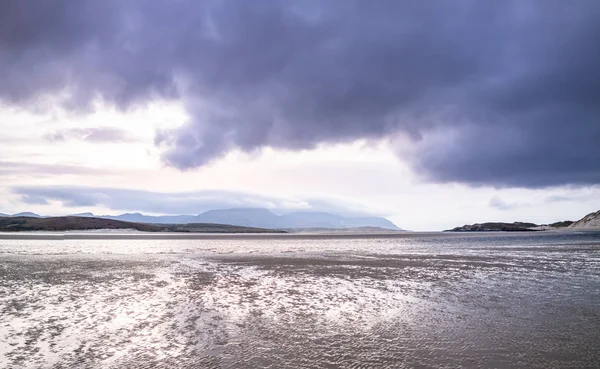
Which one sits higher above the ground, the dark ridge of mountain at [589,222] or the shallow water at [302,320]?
the dark ridge of mountain at [589,222]

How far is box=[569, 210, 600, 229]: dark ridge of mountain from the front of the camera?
170 m

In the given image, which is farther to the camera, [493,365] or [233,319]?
[233,319]

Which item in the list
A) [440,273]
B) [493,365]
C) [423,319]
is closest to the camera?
[493,365]

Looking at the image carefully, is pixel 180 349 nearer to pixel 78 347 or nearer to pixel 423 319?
pixel 78 347

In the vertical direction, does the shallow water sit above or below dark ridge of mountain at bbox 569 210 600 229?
below

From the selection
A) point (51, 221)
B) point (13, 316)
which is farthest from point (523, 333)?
point (51, 221)

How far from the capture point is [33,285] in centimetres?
2089

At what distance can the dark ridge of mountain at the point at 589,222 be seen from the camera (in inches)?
6678

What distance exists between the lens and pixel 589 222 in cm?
17512

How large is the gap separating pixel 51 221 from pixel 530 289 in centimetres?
17638

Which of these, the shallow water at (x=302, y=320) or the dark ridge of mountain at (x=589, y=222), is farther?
the dark ridge of mountain at (x=589, y=222)

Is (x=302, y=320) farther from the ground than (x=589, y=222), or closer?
closer

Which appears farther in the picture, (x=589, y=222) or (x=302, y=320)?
(x=589, y=222)

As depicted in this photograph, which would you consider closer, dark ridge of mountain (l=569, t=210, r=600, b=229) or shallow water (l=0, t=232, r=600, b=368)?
shallow water (l=0, t=232, r=600, b=368)
